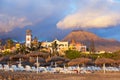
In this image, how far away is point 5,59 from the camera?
34156 millimetres

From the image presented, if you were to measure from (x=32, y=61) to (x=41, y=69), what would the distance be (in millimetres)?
10421

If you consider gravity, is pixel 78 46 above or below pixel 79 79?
above

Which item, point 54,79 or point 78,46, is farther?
point 78,46

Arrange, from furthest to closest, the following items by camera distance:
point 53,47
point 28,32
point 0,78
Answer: point 28,32 → point 53,47 → point 0,78

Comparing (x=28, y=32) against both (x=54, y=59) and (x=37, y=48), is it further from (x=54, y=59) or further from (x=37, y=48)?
(x=54, y=59)

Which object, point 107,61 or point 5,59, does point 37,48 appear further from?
point 107,61

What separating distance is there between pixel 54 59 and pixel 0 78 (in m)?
16.7

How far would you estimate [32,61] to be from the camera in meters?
38.7

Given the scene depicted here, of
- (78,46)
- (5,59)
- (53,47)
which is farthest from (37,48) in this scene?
(78,46)

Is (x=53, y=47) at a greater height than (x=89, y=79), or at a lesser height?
greater

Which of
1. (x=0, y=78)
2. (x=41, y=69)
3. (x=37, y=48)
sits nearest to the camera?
(x=0, y=78)

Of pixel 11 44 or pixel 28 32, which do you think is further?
pixel 28 32

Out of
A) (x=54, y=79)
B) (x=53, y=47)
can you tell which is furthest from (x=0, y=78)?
(x=53, y=47)

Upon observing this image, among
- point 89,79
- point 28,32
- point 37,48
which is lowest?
point 89,79
